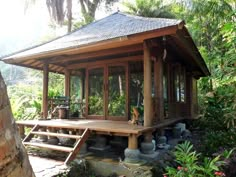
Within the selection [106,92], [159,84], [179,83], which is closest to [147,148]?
[159,84]

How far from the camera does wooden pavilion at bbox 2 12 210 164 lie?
5.41 m

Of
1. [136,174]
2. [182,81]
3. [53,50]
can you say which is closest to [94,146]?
[136,174]

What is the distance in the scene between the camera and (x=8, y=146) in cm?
71

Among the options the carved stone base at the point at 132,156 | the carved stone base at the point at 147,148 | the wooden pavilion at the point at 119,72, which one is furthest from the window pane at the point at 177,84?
the carved stone base at the point at 132,156

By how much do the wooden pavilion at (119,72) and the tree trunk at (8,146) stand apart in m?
4.14

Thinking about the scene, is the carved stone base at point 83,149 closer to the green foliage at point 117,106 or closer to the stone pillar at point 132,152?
the stone pillar at point 132,152

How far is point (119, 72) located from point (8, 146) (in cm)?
679

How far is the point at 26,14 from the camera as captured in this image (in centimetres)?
1464

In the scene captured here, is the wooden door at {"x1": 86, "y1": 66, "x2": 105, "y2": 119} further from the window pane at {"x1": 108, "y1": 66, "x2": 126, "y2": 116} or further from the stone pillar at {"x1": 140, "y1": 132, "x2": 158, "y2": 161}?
the stone pillar at {"x1": 140, "y1": 132, "x2": 158, "y2": 161}

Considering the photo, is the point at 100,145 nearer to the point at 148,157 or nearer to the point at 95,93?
Result: the point at 148,157

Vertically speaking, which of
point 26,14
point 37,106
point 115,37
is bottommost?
point 37,106

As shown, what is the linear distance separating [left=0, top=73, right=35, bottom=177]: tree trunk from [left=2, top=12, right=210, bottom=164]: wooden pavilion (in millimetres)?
4135

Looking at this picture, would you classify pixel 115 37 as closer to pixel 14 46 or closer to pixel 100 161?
pixel 100 161

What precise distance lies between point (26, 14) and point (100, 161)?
12.7 m
